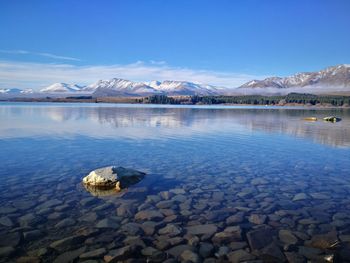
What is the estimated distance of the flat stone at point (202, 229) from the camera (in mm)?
10023

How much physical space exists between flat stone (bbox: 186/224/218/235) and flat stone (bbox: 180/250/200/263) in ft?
3.99

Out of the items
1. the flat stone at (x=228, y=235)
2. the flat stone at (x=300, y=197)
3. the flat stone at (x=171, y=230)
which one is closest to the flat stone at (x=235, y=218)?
the flat stone at (x=228, y=235)

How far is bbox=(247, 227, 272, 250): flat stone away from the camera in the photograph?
9.26 m

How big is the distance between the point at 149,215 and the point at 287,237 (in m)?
4.63

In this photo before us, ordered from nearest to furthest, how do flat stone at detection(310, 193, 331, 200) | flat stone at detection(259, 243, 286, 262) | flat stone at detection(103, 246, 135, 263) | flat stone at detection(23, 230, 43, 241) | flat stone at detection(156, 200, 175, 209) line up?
flat stone at detection(103, 246, 135, 263)
flat stone at detection(259, 243, 286, 262)
flat stone at detection(23, 230, 43, 241)
flat stone at detection(156, 200, 175, 209)
flat stone at detection(310, 193, 331, 200)

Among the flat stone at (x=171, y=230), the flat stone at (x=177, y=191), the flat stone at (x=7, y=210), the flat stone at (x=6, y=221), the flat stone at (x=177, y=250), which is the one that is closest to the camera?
the flat stone at (x=177, y=250)

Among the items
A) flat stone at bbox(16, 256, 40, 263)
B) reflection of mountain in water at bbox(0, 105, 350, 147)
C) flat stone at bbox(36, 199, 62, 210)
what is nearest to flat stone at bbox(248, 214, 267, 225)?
flat stone at bbox(16, 256, 40, 263)

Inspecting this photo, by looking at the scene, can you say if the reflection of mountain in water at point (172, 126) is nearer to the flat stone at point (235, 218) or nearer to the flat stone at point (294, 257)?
the flat stone at point (235, 218)

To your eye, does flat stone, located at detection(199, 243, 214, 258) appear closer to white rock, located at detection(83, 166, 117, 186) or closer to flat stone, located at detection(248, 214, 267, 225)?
flat stone, located at detection(248, 214, 267, 225)

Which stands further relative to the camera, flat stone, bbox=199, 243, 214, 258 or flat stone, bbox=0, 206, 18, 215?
flat stone, bbox=0, 206, 18, 215

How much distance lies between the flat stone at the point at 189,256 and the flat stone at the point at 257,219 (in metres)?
3.18

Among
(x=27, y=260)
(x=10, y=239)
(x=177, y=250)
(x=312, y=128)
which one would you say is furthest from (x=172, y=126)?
(x=27, y=260)

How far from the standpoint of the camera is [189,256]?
855 cm

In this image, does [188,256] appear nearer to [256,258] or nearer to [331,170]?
[256,258]
